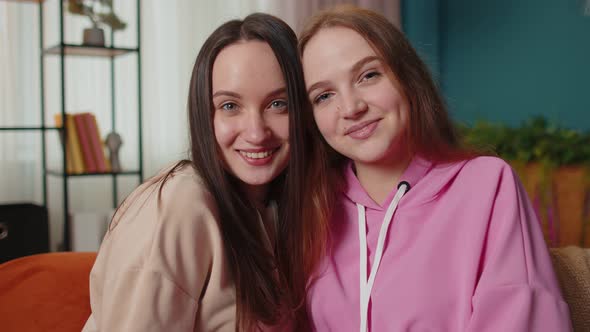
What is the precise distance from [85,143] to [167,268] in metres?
2.50

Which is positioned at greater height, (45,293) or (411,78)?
(411,78)

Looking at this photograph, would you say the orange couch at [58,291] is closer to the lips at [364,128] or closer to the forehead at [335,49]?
the lips at [364,128]

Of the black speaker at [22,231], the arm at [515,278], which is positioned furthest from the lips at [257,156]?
the black speaker at [22,231]

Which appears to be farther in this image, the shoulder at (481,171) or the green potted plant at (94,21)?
the green potted plant at (94,21)

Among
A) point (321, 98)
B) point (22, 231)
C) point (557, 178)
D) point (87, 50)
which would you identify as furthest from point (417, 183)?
point (87, 50)

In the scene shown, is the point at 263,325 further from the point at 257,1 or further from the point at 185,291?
the point at 257,1

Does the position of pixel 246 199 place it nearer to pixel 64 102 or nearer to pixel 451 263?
pixel 451 263

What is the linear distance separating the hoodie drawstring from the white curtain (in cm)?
246

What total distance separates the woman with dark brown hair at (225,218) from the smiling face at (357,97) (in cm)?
8

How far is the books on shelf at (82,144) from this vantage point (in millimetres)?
3559

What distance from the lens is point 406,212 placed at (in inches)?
56.1

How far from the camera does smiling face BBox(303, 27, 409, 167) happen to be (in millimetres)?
1393

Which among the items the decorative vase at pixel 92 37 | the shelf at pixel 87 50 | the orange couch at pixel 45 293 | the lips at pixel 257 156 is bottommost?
the orange couch at pixel 45 293

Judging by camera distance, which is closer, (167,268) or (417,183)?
(167,268)
